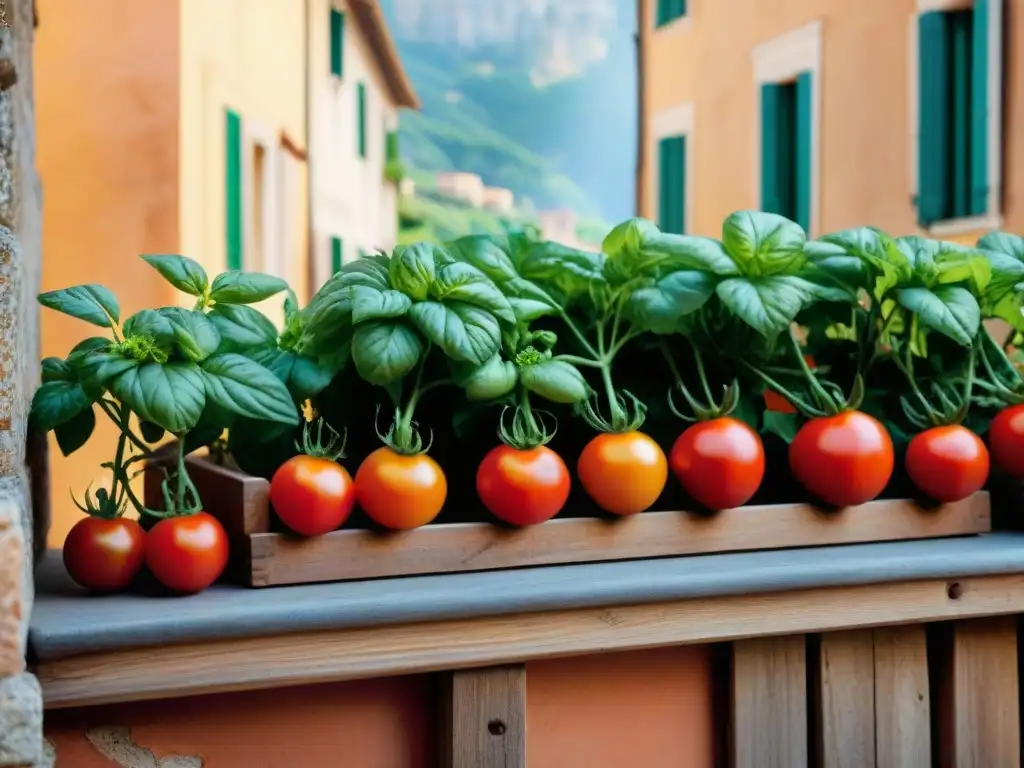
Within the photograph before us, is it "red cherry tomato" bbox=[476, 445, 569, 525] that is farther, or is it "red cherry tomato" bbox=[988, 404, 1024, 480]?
"red cherry tomato" bbox=[988, 404, 1024, 480]

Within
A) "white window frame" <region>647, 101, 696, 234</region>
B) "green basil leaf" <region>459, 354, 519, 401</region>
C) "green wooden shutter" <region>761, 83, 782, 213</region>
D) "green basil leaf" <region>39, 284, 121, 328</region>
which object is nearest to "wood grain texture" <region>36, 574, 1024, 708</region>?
"green basil leaf" <region>459, 354, 519, 401</region>

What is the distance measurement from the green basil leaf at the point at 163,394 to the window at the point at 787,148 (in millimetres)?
5413

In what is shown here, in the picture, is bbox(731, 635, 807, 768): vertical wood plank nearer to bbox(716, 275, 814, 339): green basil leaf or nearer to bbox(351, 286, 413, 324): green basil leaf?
bbox(716, 275, 814, 339): green basil leaf

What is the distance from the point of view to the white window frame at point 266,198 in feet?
20.6

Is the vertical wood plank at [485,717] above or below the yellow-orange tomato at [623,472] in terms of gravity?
below

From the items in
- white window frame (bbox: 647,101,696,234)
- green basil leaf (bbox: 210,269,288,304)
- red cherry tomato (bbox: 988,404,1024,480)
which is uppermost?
white window frame (bbox: 647,101,696,234)

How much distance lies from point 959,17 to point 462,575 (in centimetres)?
463

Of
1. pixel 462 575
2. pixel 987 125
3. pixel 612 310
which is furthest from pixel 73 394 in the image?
pixel 987 125

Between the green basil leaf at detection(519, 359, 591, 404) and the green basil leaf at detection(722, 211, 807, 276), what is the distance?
0.81 feet

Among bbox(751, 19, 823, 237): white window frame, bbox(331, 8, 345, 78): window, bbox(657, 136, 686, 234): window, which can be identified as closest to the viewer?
bbox(751, 19, 823, 237): white window frame

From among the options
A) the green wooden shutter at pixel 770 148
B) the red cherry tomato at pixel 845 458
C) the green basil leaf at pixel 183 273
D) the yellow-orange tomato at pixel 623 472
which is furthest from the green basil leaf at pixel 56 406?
the green wooden shutter at pixel 770 148

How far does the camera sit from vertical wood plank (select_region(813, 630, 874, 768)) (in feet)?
4.19

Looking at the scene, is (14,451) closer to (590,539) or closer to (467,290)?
(467,290)

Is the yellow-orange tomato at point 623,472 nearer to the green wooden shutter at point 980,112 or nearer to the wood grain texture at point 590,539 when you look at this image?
the wood grain texture at point 590,539
